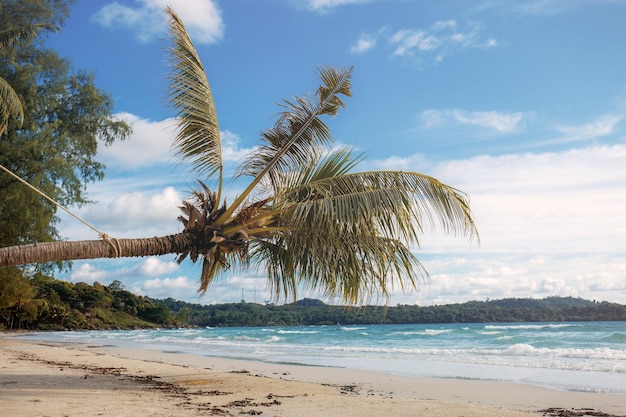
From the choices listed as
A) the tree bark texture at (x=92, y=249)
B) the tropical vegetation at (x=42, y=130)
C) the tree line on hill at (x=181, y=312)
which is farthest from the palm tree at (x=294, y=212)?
the tree line on hill at (x=181, y=312)

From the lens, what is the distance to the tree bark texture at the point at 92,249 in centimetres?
583

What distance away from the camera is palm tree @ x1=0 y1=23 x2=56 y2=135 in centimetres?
842

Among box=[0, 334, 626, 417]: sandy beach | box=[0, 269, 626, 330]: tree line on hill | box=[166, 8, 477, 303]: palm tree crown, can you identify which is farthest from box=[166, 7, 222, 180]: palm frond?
box=[0, 269, 626, 330]: tree line on hill

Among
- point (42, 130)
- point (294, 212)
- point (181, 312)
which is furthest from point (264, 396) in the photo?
point (181, 312)

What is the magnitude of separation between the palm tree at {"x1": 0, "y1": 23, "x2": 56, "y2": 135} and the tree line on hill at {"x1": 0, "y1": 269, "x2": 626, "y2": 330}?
29.0 metres

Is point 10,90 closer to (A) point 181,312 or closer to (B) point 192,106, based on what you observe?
(B) point 192,106

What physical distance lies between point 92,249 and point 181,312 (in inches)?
3380

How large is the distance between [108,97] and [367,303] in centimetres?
1034

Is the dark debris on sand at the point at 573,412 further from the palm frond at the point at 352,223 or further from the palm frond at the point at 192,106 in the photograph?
the palm frond at the point at 192,106

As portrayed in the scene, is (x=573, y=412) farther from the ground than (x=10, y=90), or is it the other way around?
(x=10, y=90)

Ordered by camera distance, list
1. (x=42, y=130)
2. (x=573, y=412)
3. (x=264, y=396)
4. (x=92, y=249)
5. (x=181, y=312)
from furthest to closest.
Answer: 1. (x=181, y=312)
2. (x=42, y=130)
3. (x=264, y=396)
4. (x=573, y=412)
5. (x=92, y=249)

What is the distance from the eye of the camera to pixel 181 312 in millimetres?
88500

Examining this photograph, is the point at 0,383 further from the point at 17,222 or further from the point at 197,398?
the point at 17,222

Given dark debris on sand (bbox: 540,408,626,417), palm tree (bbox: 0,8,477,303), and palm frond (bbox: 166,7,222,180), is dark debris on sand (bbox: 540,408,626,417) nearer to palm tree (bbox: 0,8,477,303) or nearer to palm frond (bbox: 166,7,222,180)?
palm tree (bbox: 0,8,477,303)
